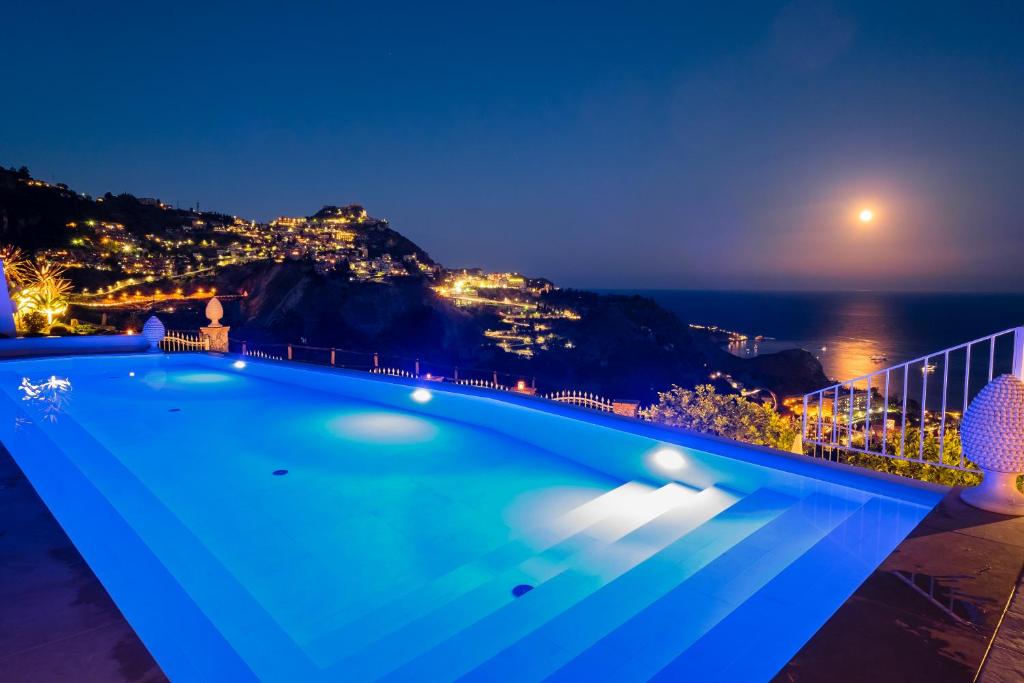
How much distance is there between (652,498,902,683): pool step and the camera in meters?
1.88

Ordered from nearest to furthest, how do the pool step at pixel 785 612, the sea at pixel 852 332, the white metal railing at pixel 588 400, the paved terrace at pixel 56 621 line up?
the paved terrace at pixel 56 621
the pool step at pixel 785 612
the white metal railing at pixel 588 400
the sea at pixel 852 332

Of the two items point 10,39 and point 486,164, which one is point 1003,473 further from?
point 486,164

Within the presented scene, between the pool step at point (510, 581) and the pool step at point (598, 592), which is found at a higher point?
the pool step at point (598, 592)

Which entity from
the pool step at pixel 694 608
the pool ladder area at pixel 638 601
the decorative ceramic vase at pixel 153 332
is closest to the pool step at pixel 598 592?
the pool ladder area at pixel 638 601

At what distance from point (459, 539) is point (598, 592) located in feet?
4.65

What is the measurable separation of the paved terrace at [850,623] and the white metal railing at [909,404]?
0.76 meters

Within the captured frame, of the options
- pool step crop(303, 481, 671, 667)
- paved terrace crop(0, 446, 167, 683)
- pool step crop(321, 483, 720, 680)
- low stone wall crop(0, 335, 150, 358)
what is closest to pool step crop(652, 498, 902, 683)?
pool step crop(321, 483, 720, 680)

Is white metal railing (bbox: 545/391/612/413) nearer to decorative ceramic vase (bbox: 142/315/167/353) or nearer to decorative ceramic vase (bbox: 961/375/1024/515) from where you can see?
decorative ceramic vase (bbox: 961/375/1024/515)

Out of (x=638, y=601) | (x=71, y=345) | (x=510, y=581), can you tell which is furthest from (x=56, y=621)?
(x=71, y=345)

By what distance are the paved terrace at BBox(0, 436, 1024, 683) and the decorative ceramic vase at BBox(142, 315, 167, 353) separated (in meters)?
9.88

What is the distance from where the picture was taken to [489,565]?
3148 millimetres

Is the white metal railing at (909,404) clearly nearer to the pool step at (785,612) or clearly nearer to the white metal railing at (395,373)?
the pool step at (785,612)

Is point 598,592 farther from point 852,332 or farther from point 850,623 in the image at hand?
point 852,332

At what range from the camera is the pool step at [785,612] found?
1878 mm
